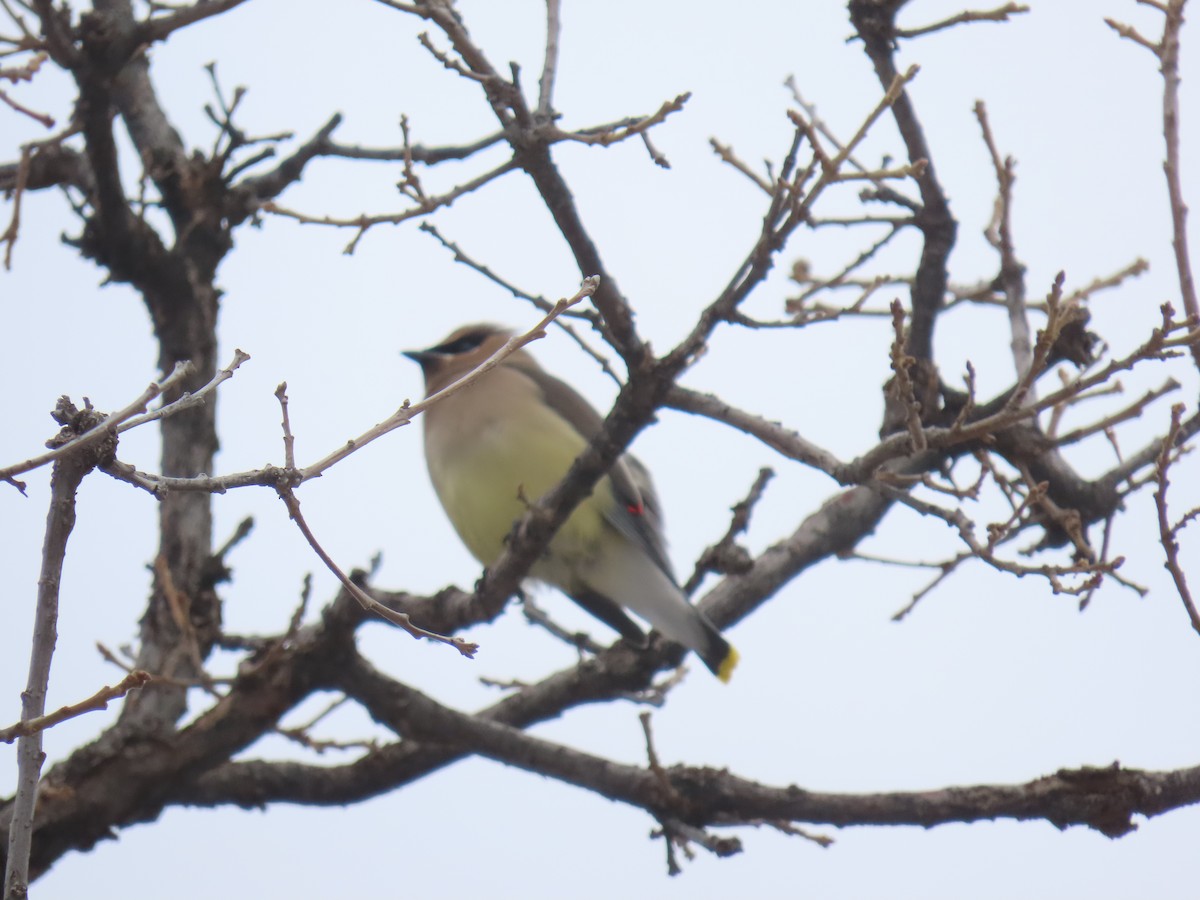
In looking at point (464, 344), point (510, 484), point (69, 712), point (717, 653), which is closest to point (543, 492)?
point (510, 484)

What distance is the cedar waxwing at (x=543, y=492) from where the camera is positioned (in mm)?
5082

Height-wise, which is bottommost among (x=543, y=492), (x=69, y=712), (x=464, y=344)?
(x=69, y=712)

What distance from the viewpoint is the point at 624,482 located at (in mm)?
5121

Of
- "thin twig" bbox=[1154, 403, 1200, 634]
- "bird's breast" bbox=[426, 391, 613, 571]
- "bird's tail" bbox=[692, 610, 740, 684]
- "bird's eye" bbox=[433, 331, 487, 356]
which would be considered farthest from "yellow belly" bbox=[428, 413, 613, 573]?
"thin twig" bbox=[1154, 403, 1200, 634]

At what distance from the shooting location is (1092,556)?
3.36 meters

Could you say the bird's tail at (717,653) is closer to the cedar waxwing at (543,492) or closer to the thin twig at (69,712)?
the cedar waxwing at (543,492)

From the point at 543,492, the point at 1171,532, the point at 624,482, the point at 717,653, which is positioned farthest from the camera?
the point at 624,482

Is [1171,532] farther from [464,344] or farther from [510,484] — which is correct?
[464,344]

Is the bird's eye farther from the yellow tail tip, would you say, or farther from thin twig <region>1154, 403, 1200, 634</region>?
thin twig <region>1154, 403, 1200, 634</region>

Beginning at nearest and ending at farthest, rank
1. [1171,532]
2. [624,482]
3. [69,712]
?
[69,712] < [1171,532] < [624,482]

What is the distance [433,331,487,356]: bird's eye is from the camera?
6492 mm

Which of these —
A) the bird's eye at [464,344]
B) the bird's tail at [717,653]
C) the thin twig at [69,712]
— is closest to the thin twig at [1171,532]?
the thin twig at [69,712]

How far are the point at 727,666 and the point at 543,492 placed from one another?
2.71 ft

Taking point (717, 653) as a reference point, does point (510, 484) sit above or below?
above
